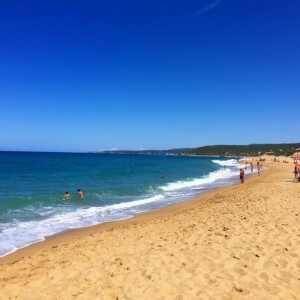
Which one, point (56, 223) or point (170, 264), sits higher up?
point (170, 264)

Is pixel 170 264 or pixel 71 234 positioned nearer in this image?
pixel 170 264

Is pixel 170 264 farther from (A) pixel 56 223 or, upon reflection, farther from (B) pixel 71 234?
(A) pixel 56 223

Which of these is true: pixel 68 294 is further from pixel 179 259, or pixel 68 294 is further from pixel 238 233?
pixel 238 233

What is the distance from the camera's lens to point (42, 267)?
7.84 metres

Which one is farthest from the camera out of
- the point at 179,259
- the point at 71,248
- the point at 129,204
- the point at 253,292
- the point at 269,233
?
the point at 129,204

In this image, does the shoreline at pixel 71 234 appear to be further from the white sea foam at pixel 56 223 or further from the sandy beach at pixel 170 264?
the white sea foam at pixel 56 223

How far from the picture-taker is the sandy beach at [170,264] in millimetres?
5660

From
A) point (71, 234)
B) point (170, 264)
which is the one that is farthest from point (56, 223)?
point (170, 264)

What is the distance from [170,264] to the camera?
22.5 feet

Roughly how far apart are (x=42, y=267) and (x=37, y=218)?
817cm

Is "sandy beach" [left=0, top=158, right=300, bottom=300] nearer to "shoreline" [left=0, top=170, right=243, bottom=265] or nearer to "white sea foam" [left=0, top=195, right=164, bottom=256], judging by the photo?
"shoreline" [left=0, top=170, right=243, bottom=265]

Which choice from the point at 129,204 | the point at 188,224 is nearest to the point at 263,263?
the point at 188,224

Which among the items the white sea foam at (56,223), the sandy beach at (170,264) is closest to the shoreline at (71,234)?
the sandy beach at (170,264)

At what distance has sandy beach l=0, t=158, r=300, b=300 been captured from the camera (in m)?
5.66
